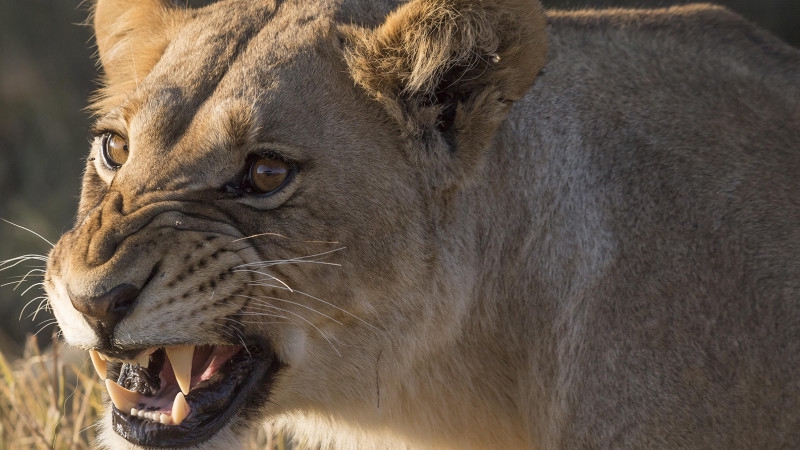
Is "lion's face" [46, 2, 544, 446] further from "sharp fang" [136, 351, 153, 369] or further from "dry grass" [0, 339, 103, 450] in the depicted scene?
"dry grass" [0, 339, 103, 450]

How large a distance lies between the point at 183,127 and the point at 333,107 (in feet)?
1.37

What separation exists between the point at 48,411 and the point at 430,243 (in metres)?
2.13

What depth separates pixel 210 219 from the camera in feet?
9.45

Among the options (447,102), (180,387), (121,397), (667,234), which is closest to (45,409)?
(121,397)

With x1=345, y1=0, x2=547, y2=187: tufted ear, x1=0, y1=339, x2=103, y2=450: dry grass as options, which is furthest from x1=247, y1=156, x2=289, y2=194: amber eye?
x1=0, y1=339, x2=103, y2=450: dry grass

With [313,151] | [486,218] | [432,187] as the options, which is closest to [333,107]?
[313,151]

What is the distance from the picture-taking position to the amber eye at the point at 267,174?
2953 millimetres

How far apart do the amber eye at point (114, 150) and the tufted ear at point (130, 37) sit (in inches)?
11.6

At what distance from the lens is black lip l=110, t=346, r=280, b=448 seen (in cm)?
288

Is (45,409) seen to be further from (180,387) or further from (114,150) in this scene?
(180,387)

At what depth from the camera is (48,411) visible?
4.43 metres

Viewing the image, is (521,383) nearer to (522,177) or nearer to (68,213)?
(522,177)

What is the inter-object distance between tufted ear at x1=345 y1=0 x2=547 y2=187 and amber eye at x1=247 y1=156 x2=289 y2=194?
0.36 meters

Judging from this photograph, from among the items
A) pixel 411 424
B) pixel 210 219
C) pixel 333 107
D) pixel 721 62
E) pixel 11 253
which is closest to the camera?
pixel 210 219
